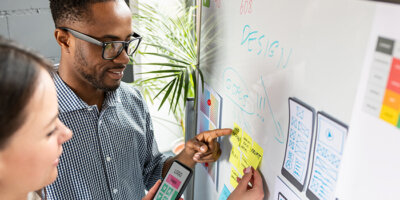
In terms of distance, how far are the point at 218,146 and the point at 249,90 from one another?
0.30 m

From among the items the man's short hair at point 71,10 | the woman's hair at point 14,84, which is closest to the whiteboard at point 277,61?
the man's short hair at point 71,10

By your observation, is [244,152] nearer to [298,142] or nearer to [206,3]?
[298,142]

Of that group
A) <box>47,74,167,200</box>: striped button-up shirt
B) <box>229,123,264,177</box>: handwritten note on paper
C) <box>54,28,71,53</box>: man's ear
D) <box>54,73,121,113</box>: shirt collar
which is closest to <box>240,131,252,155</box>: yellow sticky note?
<box>229,123,264,177</box>: handwritten note on paper

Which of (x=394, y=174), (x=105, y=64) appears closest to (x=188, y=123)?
(x=105, y=64)

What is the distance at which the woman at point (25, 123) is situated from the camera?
542mm

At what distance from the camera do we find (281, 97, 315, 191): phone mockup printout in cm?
71

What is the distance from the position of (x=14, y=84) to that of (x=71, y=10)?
19.8 inches

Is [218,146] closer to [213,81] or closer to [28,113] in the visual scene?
[213,81]

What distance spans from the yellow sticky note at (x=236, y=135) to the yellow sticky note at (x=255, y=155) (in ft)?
0.25

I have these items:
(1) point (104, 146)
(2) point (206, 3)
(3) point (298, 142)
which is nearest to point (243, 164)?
(3) point (298, 142)

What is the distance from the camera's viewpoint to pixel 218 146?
1147 millimetres

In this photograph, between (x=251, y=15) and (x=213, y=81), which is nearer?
(x=251, y=15)

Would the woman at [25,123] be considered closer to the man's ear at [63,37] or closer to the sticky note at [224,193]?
the man's ear at [63,37]

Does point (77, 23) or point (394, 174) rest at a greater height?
point (77, 23)
